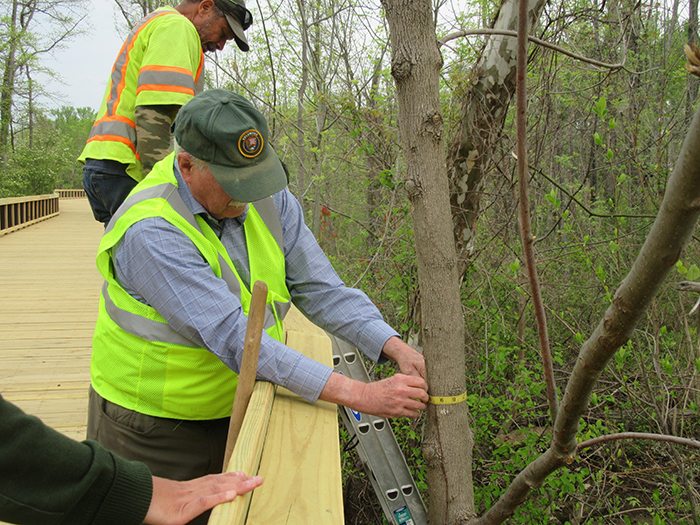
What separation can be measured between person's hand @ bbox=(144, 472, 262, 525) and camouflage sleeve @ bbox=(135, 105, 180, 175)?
1833 millimetres

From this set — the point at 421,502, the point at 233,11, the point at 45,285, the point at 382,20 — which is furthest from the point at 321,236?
the point at 421,502

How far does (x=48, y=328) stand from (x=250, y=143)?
14.2 feet

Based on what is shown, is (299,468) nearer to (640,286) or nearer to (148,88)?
(640,286)

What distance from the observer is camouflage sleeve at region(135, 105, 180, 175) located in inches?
101

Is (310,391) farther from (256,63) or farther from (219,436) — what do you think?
(256,63)

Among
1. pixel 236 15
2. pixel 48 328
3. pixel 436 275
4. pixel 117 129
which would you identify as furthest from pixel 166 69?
pixel 48 328

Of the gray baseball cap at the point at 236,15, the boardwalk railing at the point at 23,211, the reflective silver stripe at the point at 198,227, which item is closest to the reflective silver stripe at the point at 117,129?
the gray baseball cap at the point at 236,15

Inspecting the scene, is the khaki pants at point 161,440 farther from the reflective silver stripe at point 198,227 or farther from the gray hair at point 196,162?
the gray hair at point 196,162

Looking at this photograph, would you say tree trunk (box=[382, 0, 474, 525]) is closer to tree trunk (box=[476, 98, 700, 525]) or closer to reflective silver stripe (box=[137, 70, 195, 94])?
tree trunk (box=[476, 98, 700, 525])

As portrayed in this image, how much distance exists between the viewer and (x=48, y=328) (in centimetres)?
509

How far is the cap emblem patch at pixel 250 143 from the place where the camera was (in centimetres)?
181

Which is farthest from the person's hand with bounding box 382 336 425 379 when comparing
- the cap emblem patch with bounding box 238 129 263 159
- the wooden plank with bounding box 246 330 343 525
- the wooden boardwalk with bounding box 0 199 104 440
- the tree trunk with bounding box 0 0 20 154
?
the tree trunk with bounding box 0 0 20 154

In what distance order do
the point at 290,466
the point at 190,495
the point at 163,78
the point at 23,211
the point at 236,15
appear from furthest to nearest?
the point at 23,211 → the point at 236,15 → the point at 163,78 → the point at 290,466 → the point at 190,495

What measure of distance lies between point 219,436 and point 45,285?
594 centimetres
